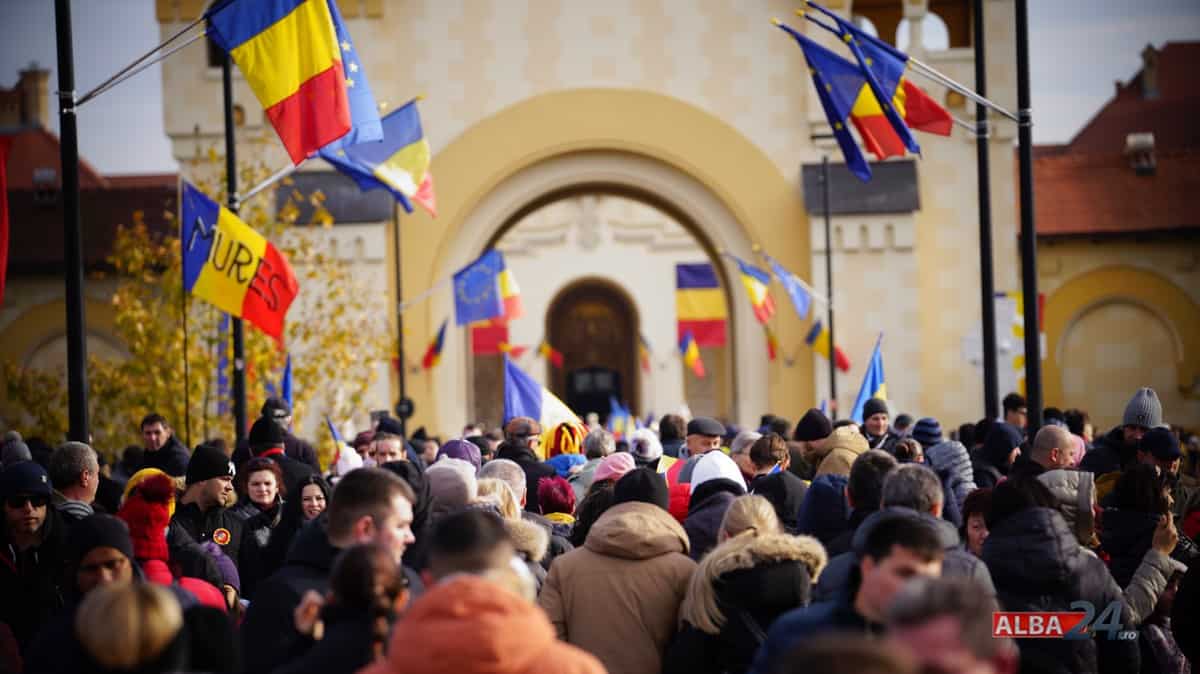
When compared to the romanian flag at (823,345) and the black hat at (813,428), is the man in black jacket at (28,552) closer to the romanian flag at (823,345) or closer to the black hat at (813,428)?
the black hat at (813,428)

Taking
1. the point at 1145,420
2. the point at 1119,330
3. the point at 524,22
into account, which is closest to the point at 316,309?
the point at 524,22

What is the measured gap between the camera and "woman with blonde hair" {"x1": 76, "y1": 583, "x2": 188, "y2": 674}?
15.9 feet

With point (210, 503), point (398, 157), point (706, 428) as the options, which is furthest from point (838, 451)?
point (398, 157)

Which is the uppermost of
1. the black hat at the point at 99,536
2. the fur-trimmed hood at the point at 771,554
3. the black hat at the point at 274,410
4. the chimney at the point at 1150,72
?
the chimney at the point at 1150,72

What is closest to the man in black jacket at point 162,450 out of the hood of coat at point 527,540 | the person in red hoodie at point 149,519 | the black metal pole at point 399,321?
the person in red hoodie at point 149,519

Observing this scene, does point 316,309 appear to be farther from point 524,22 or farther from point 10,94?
point 10,94

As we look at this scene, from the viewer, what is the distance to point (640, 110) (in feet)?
116

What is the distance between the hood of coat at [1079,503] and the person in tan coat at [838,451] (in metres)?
1.15

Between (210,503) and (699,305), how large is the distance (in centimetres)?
3699

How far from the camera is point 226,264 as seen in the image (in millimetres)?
16984

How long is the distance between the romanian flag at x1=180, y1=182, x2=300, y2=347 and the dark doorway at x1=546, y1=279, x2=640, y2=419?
39891 millimetres

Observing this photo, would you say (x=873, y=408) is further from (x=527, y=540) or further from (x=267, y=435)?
(x=527, y=540)

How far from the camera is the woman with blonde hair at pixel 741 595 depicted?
6902mm

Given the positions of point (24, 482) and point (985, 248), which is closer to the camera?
point (24, 482)
